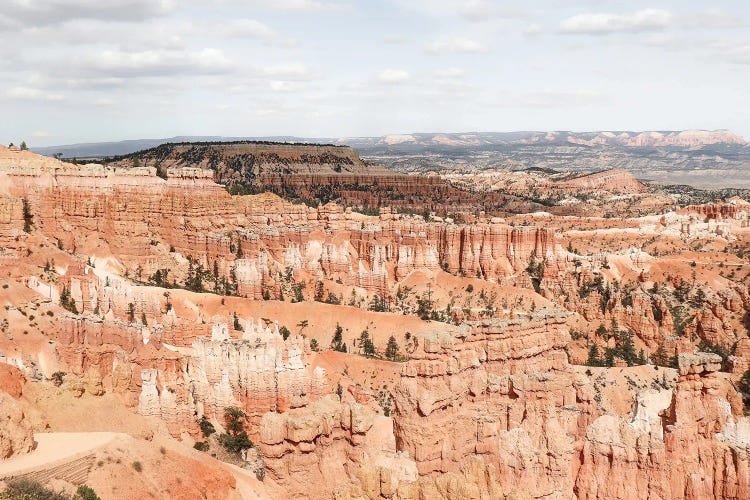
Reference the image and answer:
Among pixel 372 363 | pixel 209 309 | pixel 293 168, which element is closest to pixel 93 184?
pixel 209 309

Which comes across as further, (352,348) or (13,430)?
(352,348)

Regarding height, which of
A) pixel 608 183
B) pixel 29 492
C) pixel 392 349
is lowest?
pixel 392 349

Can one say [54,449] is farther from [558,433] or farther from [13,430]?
[558,433]

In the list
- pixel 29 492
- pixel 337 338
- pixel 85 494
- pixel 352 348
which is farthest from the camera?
pixel 337 338

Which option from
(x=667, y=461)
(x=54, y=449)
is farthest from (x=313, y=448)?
(x=667, y=461)

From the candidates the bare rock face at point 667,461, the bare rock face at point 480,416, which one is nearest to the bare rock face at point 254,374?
the bare rock face at point 480,416
